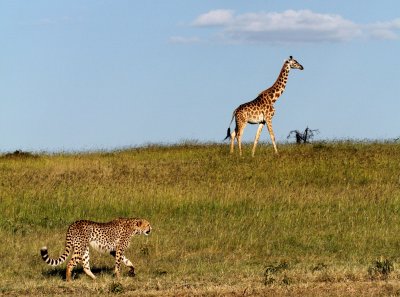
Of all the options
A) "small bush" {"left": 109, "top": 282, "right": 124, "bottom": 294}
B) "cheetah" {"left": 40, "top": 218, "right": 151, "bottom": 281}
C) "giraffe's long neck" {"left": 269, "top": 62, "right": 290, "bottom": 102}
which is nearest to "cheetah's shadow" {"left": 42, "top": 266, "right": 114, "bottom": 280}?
"cheetah" {"left": 40, "top": 218, "right": 151, "bottom": 281}

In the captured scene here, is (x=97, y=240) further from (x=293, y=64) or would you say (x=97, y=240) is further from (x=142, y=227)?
(x=293, y=64)

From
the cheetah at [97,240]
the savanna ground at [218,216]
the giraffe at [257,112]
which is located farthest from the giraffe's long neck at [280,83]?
the cheetah at [97,240]

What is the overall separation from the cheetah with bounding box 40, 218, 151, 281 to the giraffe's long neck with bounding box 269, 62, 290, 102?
1622cm

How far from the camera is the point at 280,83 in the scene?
31.1 m

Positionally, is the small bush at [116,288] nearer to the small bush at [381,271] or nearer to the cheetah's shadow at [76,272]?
the cheetah's shadow at [76,272]

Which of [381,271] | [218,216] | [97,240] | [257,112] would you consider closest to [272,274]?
[381,271]

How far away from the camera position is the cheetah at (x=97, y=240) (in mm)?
14625

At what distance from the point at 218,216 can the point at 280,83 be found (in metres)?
11.0

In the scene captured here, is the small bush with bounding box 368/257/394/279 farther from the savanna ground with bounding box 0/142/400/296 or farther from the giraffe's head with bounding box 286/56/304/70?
the giraffe's head with bounding box 286/56/304/70

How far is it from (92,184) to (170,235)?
615 centimetres

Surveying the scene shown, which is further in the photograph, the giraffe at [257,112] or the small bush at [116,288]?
the giraffe at [257,112]

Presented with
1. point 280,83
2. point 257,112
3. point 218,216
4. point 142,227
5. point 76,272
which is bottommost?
point 76,272

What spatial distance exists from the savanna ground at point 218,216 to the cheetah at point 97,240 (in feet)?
1.11

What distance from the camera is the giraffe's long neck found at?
30.8 meters
